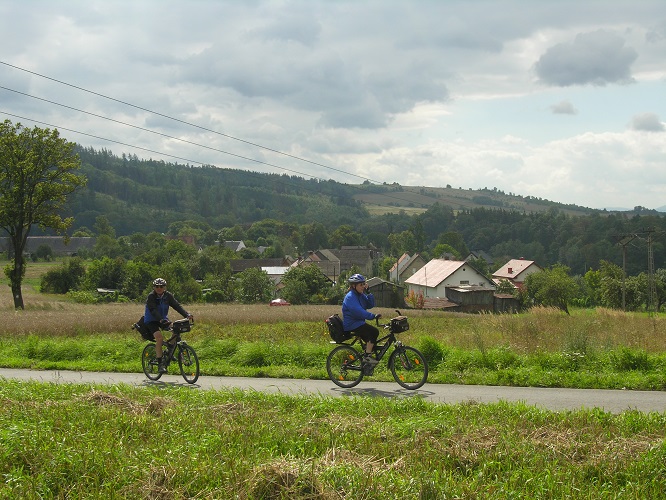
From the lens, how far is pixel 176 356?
1256 cm

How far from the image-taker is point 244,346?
48.1 ft

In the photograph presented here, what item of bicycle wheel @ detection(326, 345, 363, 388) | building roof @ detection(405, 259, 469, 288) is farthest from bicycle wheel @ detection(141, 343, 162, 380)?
building roof @ detection(405, 259, 469, 288)

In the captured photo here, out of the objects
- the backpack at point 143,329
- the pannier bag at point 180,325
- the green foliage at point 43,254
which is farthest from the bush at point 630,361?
the green foliage at point 43,254

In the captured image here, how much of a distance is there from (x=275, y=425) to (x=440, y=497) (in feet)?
8.12

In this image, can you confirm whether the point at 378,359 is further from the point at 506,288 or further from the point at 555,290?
the point at 506,288

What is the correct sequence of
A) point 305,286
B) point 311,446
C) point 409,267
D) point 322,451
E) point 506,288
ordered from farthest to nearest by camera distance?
point 409,267, point 506,288, point 305,286, point 311,446, point 322,451

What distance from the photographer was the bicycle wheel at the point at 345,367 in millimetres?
11227

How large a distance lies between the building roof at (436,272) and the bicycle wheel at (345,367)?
67972 mm

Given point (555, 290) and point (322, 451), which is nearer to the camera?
point (322, 451)

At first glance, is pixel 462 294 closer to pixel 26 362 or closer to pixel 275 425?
pixel 26 362

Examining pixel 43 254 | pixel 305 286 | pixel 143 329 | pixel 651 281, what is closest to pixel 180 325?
pixel 143 329

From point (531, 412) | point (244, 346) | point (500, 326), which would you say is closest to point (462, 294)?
point (500, 326)

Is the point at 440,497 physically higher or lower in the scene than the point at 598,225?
lower

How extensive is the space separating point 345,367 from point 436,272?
7250 centimetres
